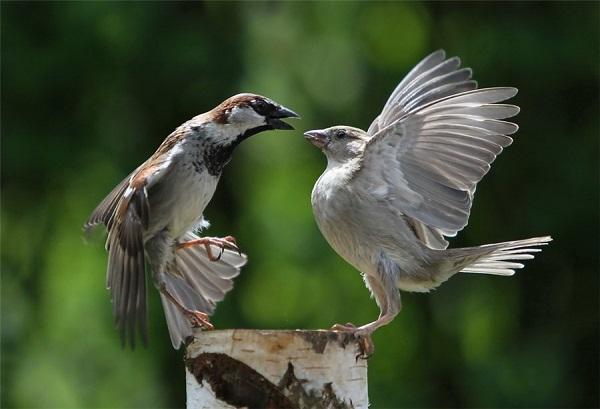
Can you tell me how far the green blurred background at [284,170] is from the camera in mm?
7812

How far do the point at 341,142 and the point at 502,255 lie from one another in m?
0.99

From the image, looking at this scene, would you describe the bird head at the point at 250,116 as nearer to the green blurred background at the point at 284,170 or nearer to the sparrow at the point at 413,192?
the sparrow at the point at 413,192

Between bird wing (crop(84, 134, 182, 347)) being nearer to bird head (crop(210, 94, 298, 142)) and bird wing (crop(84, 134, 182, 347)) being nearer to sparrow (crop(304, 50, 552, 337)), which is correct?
bird head (crop(210, 94, 298, 142))

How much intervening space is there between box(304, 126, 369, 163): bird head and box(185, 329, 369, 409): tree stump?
1770 mm

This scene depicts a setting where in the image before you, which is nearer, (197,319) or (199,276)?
(197,319)

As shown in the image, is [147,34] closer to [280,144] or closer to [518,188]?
[280,144]

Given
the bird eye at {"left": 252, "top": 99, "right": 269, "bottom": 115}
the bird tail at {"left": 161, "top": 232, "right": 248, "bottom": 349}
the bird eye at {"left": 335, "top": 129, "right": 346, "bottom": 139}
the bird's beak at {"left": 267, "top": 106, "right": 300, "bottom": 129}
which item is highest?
the bird eye at {"left": 252, "top": 99, "right": 269, "bottom": 115}

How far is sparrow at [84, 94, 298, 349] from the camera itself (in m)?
4.64

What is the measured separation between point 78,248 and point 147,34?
1689mm

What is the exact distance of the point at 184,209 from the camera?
4.84 m

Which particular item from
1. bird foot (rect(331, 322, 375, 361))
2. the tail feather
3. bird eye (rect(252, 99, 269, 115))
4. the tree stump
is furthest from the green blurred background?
the tree stump

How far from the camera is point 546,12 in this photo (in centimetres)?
809

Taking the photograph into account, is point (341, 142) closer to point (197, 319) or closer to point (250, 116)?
point (250, 116)

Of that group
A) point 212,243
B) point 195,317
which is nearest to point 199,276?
point 212,243
